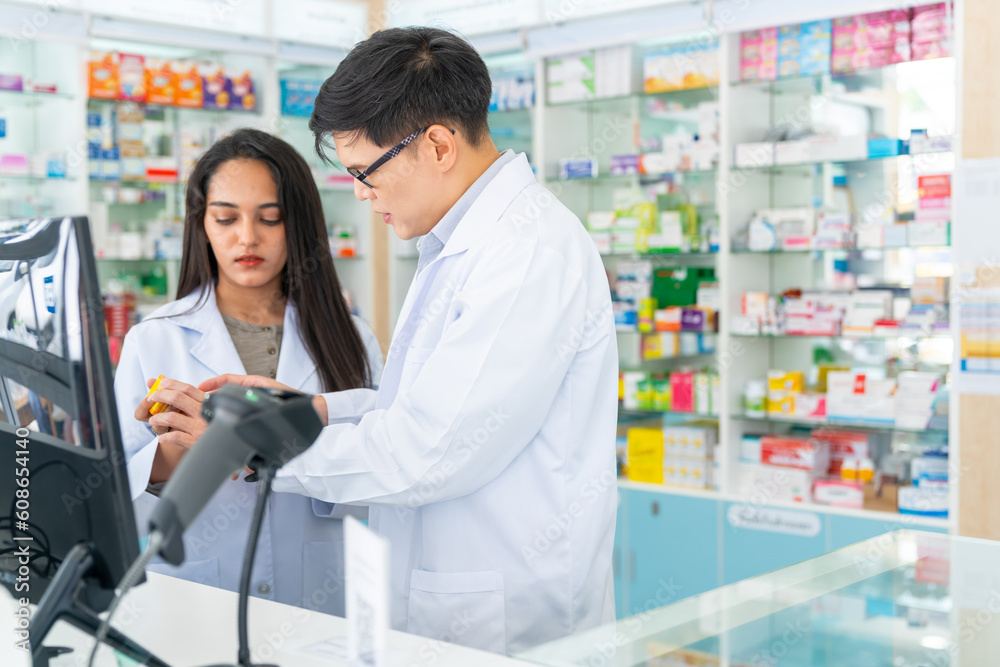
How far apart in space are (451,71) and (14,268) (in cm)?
82

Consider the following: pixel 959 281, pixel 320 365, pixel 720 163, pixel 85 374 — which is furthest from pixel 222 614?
pixel 720 163

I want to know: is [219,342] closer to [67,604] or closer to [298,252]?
[298,252]

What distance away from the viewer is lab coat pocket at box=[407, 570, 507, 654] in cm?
172

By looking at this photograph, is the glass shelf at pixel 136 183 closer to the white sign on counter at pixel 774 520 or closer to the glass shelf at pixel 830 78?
the glass shelf at pixel 830 78

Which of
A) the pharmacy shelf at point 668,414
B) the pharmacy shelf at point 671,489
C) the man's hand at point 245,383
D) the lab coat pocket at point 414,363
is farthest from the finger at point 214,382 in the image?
the pharmacy shelf at point 668,414

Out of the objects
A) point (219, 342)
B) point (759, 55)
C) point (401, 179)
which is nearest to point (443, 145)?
point (401, 179)

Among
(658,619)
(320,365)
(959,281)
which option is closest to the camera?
A: (658,619)

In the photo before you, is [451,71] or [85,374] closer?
[85,374]

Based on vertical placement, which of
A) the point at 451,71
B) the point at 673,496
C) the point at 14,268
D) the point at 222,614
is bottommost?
the point at 673,496

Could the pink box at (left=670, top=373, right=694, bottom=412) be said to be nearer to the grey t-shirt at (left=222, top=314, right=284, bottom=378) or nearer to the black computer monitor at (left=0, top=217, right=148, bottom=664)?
the grey t-shirt at (left=222, top=314, right=284, bottom=378)

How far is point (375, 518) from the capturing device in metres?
1.88

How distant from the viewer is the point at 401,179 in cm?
175

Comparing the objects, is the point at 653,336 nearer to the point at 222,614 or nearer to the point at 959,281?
the point at 959,281

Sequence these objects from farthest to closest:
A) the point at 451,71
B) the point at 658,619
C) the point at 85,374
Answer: the point at 451,71 < the point at 658,619 < the point at 85,374
